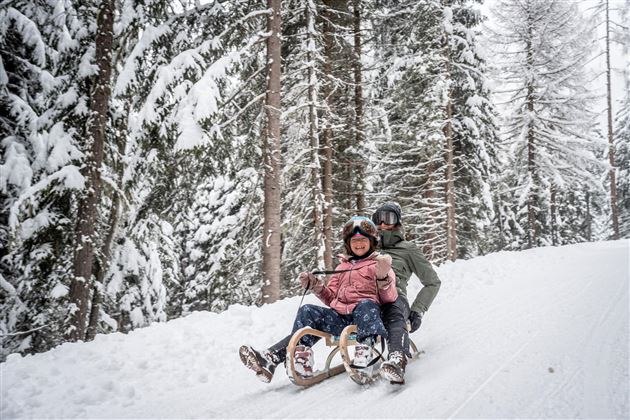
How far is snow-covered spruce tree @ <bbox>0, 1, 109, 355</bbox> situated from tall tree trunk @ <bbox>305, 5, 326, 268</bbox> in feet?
18.5

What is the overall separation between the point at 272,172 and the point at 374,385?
5725 millimetres

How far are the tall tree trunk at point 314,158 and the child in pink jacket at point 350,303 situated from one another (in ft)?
23.7

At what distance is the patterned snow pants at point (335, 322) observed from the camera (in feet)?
12.4

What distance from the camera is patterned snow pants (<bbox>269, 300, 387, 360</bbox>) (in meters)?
3.77

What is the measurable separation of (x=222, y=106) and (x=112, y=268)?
20.4 feet

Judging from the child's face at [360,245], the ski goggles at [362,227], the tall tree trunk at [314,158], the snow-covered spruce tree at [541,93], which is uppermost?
the snow-covered spruce tree at [541,93]

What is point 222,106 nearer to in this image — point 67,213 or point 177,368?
point 67,213

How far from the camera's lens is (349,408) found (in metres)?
3.24

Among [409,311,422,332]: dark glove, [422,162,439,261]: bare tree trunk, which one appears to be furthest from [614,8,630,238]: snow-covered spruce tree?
[409,311,422,332]: dark glove

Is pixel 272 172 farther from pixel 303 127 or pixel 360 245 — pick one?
pixel 360 245

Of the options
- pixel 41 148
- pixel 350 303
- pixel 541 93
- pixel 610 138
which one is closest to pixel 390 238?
pixel 350 303

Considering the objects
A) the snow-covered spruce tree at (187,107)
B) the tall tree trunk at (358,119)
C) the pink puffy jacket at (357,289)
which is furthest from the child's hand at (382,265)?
the tall tree trunk at (358,119)

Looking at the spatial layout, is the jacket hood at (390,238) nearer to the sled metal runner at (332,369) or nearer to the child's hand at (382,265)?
the child's hand at (382,265)

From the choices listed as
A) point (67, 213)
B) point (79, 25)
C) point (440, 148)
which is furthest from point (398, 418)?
point (440, 148)
